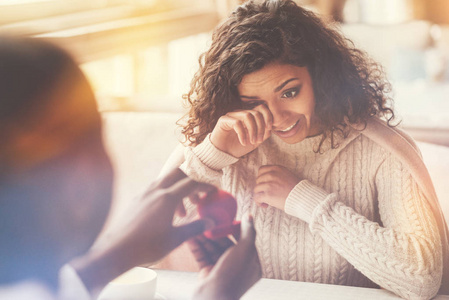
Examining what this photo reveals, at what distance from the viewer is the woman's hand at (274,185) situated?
763mm

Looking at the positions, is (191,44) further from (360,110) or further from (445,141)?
(445,141)

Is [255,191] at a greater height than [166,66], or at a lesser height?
lesser

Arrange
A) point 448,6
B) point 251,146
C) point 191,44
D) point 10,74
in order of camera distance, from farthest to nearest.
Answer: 1. point 448,6
2. point 191,44
3. point 251,146
4. point 10,74

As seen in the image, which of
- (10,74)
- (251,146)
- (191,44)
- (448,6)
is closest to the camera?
(10,74)

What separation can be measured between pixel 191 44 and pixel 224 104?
8.5 inches

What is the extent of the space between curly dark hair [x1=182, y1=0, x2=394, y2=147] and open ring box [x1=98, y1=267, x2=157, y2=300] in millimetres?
215

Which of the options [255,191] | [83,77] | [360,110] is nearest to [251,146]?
[255,191]

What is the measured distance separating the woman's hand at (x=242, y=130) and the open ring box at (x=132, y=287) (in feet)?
0.72

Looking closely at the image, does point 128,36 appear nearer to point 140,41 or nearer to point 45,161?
point 140,41

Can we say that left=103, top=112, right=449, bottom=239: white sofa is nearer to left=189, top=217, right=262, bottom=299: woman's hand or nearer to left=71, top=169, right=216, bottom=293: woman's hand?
left=71, top=169, right=216, bottom=293: woman's hand

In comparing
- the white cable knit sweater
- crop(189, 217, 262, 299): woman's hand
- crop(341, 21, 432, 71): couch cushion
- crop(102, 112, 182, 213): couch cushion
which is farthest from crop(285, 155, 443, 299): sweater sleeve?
crop(341, 21, 432, 71): couch cushion

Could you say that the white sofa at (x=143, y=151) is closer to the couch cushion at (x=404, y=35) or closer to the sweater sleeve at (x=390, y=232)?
the sweater sleeve at (x=390, y=232)

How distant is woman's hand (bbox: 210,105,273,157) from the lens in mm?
729

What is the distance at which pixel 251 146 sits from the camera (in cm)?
77
